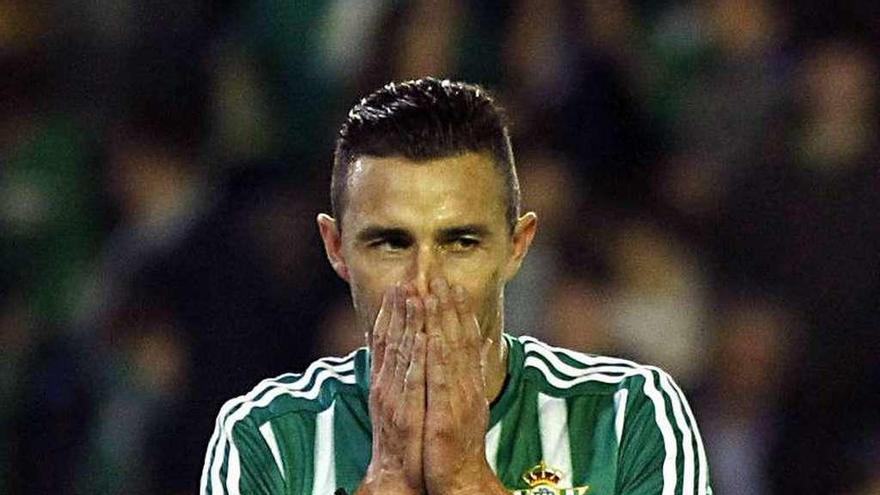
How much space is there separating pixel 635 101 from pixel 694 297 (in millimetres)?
616

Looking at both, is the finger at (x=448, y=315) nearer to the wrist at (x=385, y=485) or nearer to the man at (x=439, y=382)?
the man at (x=439, y=382)

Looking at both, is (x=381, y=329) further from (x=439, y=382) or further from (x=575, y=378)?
(x=575, y=378)

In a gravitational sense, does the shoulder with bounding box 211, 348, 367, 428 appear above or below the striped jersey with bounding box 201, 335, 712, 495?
above

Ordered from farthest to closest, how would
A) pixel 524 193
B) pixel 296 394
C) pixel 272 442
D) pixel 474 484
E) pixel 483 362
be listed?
pixel 524 193 → pixel 296 394 → pixel 272 442 → pixel 483 362 → pixel 474 484

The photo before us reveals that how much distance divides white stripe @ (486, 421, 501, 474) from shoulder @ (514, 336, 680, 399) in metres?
0.12

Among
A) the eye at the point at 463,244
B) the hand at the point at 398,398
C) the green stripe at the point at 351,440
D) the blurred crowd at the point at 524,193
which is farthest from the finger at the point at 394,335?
the blurred crowd at the point at 524,193

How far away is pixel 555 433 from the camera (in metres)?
3.08

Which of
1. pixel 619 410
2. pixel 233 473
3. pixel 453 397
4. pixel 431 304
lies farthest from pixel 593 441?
pixel 233 473

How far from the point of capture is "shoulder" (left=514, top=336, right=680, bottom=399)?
10.1 feet

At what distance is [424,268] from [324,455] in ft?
1.35

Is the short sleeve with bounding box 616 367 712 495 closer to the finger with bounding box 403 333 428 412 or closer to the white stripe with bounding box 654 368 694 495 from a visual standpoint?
the white stripe with bounding box 654 368 694 495

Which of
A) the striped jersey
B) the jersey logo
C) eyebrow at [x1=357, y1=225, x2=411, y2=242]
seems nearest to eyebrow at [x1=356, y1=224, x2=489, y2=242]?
eyebrow at [x1=357, y1=225, x2=411, y2=242]

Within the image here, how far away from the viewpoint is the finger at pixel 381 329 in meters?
2.91

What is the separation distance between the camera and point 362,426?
3.12 metres
